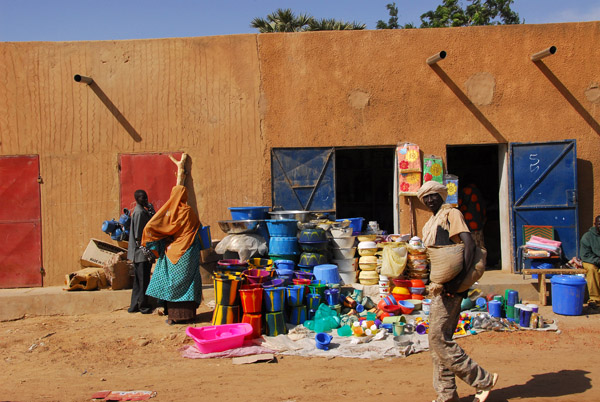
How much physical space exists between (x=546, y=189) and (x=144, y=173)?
6.55 m

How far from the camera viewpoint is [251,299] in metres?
5.96

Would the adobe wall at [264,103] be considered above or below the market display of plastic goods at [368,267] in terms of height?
above

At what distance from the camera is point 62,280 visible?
8336mm

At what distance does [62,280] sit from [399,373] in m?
5.96

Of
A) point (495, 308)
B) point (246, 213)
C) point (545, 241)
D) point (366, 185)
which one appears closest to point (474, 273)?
point (495, 308)

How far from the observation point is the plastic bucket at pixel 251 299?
5953 mm

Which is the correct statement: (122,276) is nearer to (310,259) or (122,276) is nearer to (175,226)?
(175,226)

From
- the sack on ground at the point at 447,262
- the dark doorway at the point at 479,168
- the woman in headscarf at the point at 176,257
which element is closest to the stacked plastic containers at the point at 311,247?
the woman in headscarf at the point at 176,257

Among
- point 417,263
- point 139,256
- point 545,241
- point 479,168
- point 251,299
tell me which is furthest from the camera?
point 479,168

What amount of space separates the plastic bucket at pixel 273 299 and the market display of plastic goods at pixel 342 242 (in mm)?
1806

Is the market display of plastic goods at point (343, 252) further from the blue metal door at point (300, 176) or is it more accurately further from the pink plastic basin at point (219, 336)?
the pink plastic basin at point (219, 336)

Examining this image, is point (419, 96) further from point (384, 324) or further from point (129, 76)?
point (129, 76)

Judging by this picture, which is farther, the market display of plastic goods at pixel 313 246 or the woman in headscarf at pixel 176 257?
the market display of plastic goods at pixel 313 246

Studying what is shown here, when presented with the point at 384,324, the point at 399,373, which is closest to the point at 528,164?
the point at 384,324
